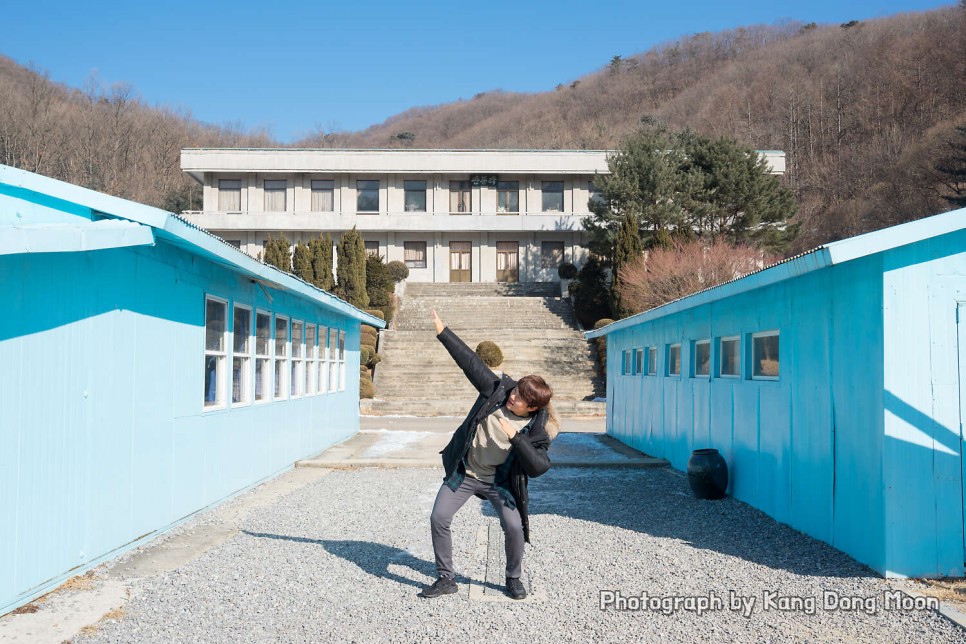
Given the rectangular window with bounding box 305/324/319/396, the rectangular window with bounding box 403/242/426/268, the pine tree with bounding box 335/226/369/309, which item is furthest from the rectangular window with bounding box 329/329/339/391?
the rectangular window with bounding box 403/242/426/268

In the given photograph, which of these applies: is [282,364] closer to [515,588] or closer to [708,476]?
[708,476]

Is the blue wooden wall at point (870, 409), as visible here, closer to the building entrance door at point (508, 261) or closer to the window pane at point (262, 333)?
the window pane at point (262, 333)

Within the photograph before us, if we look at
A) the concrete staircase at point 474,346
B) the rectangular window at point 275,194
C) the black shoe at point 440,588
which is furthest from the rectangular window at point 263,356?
the rectangular window at point 275,194

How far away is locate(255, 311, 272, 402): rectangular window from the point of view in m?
10.7

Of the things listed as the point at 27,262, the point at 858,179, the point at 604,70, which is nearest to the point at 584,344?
the point at 27,262

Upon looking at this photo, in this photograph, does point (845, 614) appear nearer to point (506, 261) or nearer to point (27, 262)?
point (27, 262)

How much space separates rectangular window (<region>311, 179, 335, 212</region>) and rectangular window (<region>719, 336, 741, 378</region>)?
113 feet

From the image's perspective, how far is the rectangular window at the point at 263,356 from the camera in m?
10.7

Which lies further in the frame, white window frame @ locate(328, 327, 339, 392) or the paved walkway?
white window frame @ locate(328, 327, 339, 392)

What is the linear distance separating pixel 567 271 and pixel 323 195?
13533 mm

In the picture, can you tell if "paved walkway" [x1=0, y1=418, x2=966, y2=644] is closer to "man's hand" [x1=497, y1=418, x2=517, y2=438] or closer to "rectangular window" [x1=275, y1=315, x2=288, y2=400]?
"man's hand" [x1=497, y1=418, x2=517, y2=438]

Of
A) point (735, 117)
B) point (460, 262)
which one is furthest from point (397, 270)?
point (735, 117)

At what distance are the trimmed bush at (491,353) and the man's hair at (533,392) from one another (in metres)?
23.0

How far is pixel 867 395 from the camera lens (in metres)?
6.40
